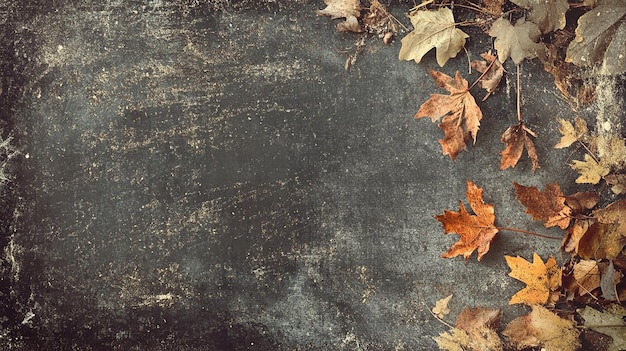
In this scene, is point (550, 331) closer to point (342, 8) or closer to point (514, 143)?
point (514, 143)

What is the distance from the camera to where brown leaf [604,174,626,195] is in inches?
92.7

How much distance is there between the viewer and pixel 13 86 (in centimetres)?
241

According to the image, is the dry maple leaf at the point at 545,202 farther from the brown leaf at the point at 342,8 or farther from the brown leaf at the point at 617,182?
the brown leaf at the point at 342,8

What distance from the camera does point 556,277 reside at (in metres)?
2.34

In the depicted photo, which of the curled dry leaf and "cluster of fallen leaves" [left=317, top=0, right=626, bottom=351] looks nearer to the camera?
"cluster of fallen leaves" [left=317, top=0, right=626, bottom=351]

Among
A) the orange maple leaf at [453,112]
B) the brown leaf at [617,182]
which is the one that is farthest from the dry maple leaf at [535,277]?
the orange maple leaf at [453,112]

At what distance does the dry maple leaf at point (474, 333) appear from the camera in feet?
7.83

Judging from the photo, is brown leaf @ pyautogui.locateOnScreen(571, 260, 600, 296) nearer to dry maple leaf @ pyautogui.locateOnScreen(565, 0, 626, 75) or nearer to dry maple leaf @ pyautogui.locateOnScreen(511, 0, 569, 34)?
dry maple leaf @ pyautogui.locateOnScreen(565, 0, 626, 75)

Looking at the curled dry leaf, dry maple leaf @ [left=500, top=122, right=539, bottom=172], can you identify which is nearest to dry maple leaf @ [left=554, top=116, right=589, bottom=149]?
dry maple leaf @ [left=500, top=122, right=539, bottom=172]

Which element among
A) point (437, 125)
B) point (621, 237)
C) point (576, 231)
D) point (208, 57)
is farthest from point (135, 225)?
point (621, 237)

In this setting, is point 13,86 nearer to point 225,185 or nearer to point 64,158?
point 64,158

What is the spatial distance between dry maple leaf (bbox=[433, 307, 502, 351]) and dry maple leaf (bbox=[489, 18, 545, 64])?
1029 mm

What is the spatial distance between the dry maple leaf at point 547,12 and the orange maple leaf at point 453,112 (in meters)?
0.36

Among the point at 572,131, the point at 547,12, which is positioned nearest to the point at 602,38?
the point at 547,12
